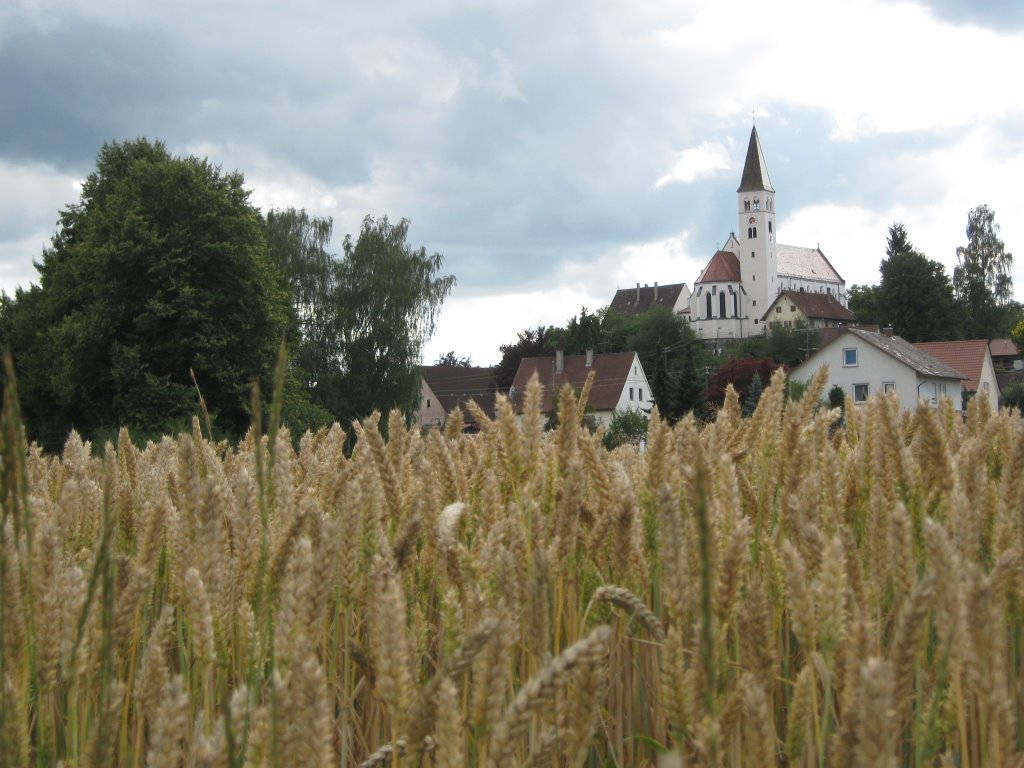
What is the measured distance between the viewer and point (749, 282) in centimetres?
13725

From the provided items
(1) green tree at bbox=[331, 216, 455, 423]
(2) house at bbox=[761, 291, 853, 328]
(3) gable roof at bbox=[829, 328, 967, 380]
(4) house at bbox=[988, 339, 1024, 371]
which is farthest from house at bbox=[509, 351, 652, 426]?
(2) house at bbox=[761, 291, 853, 328]

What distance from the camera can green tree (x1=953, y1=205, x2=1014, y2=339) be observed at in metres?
86.8

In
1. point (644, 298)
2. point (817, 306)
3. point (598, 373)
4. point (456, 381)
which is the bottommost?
point (598, 373)

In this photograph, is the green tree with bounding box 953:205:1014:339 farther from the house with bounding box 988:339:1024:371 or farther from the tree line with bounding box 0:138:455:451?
the tree line with bounding box 0:138:455:451

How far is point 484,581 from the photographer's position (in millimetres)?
1589

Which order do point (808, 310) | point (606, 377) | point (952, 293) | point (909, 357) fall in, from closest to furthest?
1. point (909, 357)
2. point (606, 377)
3. point (952, 293)
4. point (808, 310)

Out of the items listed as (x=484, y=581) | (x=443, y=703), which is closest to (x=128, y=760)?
(x=484, y=581)

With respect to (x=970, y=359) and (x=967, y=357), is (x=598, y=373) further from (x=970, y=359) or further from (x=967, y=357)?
(x=970, y=359)

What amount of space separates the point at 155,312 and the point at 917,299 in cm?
7439

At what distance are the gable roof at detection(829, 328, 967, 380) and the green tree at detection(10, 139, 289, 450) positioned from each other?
149 feet

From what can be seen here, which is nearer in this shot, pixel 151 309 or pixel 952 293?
pixel 151 309

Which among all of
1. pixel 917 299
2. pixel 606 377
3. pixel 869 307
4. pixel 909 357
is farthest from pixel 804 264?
pixel 909 357

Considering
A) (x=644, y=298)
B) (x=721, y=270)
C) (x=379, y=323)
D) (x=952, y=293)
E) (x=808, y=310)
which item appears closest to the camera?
(x=379, y=323)

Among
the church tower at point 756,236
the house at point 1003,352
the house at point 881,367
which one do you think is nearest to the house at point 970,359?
the house at point 881,367
